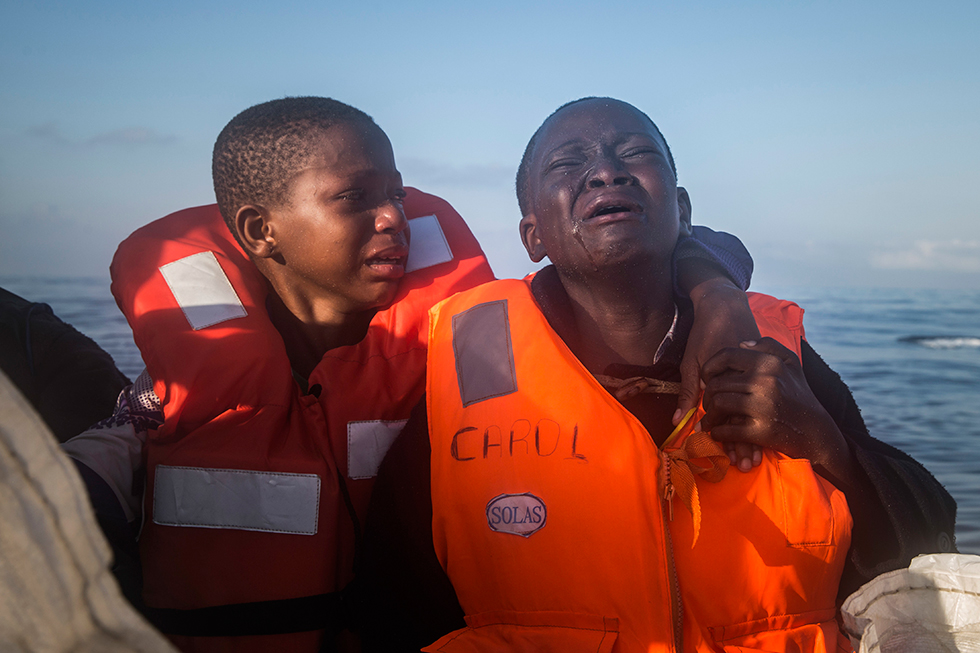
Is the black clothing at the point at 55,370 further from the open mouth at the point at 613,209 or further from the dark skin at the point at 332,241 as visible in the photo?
the open mouth at the point at 613,209

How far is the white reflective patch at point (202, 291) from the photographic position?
6.72ft

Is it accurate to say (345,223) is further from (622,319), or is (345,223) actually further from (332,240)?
(622,319)

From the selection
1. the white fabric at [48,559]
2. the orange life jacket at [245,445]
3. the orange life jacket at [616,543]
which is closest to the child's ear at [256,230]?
the orange life jacket at [245,445]

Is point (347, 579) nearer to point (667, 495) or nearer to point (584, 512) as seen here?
point (584, 512)

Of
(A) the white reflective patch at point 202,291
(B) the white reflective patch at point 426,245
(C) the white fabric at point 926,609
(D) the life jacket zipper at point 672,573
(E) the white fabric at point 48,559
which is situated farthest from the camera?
(B) the white reflective patch at point 426,245

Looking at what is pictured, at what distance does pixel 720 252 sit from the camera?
2.25m

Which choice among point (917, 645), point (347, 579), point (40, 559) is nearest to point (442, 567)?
point (347, 579)

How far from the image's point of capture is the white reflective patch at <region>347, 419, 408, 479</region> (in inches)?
76.0

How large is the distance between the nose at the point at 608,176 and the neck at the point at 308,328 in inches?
36.7

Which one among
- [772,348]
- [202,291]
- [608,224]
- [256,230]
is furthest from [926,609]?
[256,230]

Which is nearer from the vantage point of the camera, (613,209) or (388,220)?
(613,209)

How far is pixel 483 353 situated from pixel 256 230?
3.25ft

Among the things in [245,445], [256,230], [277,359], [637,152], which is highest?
[637,152]

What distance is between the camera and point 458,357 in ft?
6.13
